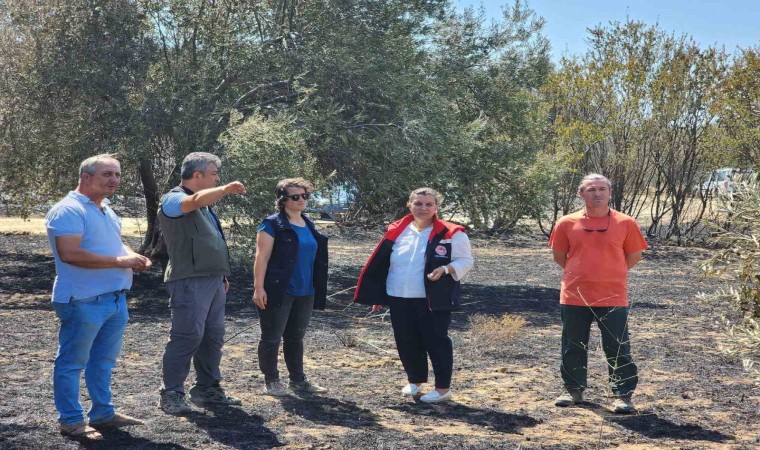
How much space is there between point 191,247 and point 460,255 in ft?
6.27

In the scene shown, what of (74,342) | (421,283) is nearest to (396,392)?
(421,283)

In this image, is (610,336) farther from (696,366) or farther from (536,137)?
(536,137)

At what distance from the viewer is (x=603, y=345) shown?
6.91 m

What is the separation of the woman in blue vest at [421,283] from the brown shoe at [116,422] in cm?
196

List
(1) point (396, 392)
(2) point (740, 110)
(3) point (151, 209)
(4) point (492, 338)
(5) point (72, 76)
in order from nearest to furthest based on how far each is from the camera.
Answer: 1. (1) point (396, 392)
2. (4) point (492, 338)
3. (5) point (72, 76)
4. (3) point (151, 209)
5. (2) point (740, 110)

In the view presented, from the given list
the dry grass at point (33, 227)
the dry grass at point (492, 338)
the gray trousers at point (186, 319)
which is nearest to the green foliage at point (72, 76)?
the dry grass at point (492, 338)

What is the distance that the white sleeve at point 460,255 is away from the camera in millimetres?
6891

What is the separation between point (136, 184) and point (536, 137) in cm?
891

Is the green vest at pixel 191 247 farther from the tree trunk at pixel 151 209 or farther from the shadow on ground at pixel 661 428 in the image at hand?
the tree trunk at pixel 151 209

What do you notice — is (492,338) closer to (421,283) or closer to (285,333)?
(421,283)

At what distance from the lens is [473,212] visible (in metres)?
17.5

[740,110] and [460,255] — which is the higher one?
[740,110]

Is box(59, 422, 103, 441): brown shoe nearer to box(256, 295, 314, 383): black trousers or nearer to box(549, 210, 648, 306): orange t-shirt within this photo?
box(256, 295, 314, 383): black trousers

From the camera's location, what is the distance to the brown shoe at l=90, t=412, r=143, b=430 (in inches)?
229
